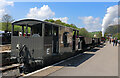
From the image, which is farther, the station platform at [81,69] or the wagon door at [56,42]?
the wagon door at [56,42]

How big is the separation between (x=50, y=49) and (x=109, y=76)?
3.92m

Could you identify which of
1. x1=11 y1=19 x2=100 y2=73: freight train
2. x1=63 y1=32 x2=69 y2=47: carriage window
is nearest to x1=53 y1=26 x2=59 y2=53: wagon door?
x1=11 y1=19 x2=100 y2=73: freight train

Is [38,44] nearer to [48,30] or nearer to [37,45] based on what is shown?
[37,45]

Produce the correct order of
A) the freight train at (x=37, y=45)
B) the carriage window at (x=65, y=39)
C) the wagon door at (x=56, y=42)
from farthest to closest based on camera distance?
the carriage window at (x=65, y=39) → the wagon door at (x=56, y=42) → the freight train at (x=37, y=45)

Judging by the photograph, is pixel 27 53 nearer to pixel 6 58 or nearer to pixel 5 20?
pixel 6 58

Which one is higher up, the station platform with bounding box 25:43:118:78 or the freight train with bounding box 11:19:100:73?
the freight train with bounding box 11:19:100:73

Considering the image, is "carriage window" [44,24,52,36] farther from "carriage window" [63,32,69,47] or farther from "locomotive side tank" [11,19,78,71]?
"carriage window" [63,32,69,47]

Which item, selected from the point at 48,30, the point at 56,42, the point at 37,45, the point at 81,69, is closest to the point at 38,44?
the point at 37,45

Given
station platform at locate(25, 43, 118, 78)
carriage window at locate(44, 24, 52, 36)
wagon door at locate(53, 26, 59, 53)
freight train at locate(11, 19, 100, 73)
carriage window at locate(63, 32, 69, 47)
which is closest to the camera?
station platform at locate(25, 43, 118, 78)

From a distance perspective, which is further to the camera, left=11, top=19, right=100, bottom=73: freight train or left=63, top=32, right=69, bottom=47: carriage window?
left=63, top=32, right=69, bottom=47: carriage window

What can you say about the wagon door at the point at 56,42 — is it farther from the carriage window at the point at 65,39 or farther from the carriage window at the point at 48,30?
the carriage window at the point at 65,39

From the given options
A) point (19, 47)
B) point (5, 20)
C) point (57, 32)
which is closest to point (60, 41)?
point (57, 32)

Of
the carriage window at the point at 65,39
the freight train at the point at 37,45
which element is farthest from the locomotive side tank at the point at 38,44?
the carriage window at the point at 65,39

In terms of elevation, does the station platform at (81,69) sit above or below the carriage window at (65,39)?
below
